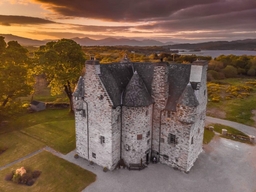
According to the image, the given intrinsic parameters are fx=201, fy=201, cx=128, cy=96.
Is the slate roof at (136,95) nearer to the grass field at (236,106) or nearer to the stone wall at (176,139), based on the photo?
the stone wall at (176,139)

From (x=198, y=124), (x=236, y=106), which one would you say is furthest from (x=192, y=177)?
(x=236, y=106)

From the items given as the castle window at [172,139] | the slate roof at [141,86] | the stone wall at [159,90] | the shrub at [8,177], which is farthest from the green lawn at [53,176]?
the stone wall at [159,90]

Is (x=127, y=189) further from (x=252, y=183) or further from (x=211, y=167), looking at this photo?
(x=252, y=183)

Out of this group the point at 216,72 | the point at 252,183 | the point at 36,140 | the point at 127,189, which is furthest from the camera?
the point at 216,72

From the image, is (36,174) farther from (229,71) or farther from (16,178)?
(229,71)

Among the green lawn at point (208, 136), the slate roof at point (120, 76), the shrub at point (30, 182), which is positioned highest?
the slate roof at point (120, 76)

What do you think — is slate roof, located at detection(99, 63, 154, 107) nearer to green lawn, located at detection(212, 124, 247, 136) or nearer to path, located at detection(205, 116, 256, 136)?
green lawn, located at detection(212, 124, 247, 136)

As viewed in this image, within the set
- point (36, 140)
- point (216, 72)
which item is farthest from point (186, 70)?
point (216, 72)
